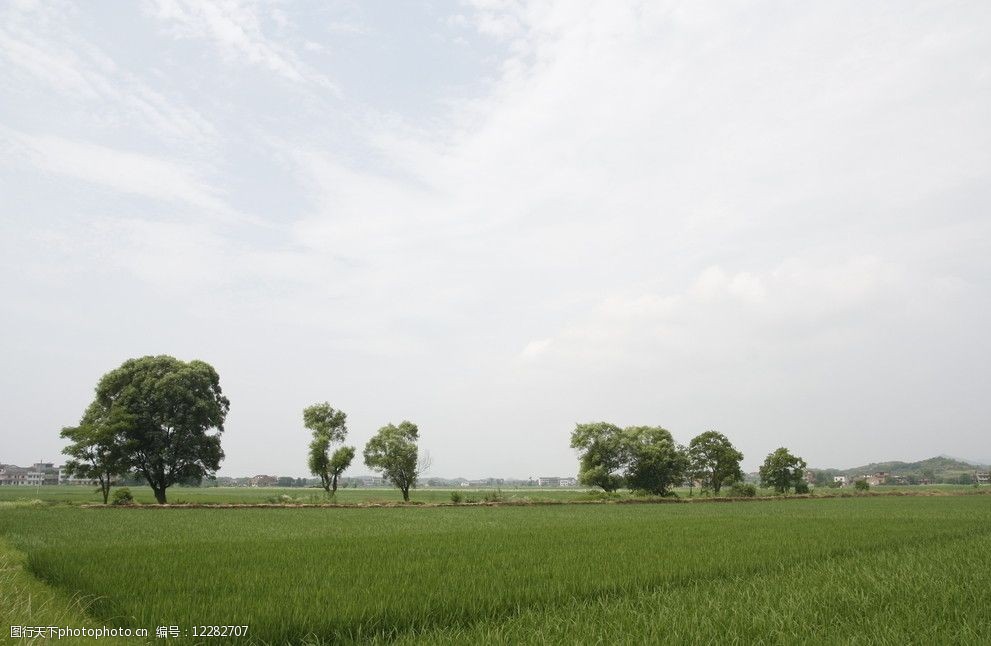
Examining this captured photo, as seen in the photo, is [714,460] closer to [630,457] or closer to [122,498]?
[630,457]

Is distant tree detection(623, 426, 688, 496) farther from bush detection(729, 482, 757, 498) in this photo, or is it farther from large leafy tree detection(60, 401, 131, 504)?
large leafy tree detection(60, 401, 131, 504)

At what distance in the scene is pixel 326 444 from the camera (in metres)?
52.5

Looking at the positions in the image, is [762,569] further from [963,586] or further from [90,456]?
[90,456]

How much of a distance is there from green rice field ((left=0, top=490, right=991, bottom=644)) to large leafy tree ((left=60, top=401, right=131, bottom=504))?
26.9 metres

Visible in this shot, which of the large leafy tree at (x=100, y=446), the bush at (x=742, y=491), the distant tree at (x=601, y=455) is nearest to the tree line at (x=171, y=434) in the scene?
the large leafy tree at (x=100, y=446)

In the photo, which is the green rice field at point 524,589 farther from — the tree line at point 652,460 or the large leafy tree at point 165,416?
the tree line at point 652,460

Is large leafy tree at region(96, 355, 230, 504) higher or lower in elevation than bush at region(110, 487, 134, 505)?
higher

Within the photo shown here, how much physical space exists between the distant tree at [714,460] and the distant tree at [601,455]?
11069mm

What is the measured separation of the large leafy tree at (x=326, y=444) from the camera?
51.9m

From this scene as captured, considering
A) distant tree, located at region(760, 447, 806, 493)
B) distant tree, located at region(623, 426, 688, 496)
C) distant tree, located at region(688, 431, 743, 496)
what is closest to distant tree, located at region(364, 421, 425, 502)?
distant tree, located at region(623, 426, 688, 496)

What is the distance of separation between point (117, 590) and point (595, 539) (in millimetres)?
12106

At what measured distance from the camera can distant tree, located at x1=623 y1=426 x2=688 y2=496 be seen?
212 feet

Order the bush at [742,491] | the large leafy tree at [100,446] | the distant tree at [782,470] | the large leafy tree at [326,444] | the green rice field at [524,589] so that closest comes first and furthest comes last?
the green rice field at [524,589] → the large leafy tree at [100,446] → the large leafy tree at [326,444] → the bush at [742,491] → the distant tree at [782,470]

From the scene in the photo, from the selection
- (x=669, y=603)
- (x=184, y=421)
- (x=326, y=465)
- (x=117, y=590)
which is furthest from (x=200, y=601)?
(x=326, y=465)
